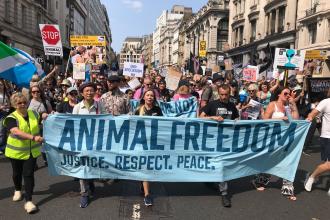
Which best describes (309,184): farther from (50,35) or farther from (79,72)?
(79,72)

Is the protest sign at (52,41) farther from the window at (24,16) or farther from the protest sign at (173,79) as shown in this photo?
the window at (24,16)

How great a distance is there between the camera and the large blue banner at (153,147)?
17.9 feet

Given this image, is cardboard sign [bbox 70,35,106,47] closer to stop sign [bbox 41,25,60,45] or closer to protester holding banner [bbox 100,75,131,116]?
stop sign [bbox 41,25,60,45]

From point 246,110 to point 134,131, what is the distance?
151 inches

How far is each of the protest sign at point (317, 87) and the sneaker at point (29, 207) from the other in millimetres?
7531

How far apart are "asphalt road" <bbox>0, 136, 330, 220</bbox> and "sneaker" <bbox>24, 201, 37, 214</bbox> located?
2.6 inches

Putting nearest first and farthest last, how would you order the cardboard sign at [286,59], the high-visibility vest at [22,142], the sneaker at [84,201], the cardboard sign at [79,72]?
the high-visibility vest at [22,142]
the sneaker at [84,201]
the cardboard sign at [286,59]
the cardboard sign at [79,72]

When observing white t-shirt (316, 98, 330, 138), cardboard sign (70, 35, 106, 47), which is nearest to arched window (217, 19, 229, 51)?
cardboard sign (70, 35, 106, 47)

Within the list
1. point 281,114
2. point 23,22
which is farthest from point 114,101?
point 23,22

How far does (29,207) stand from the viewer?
16.4 feet

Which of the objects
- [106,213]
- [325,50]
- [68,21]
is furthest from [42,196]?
[68,21]

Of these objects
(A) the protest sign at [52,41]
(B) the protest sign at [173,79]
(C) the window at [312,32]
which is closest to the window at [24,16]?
(A) the protest sign at [52,41]

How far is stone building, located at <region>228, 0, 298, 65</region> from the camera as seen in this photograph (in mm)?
37781

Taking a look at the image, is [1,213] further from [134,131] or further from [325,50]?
[325,50]
